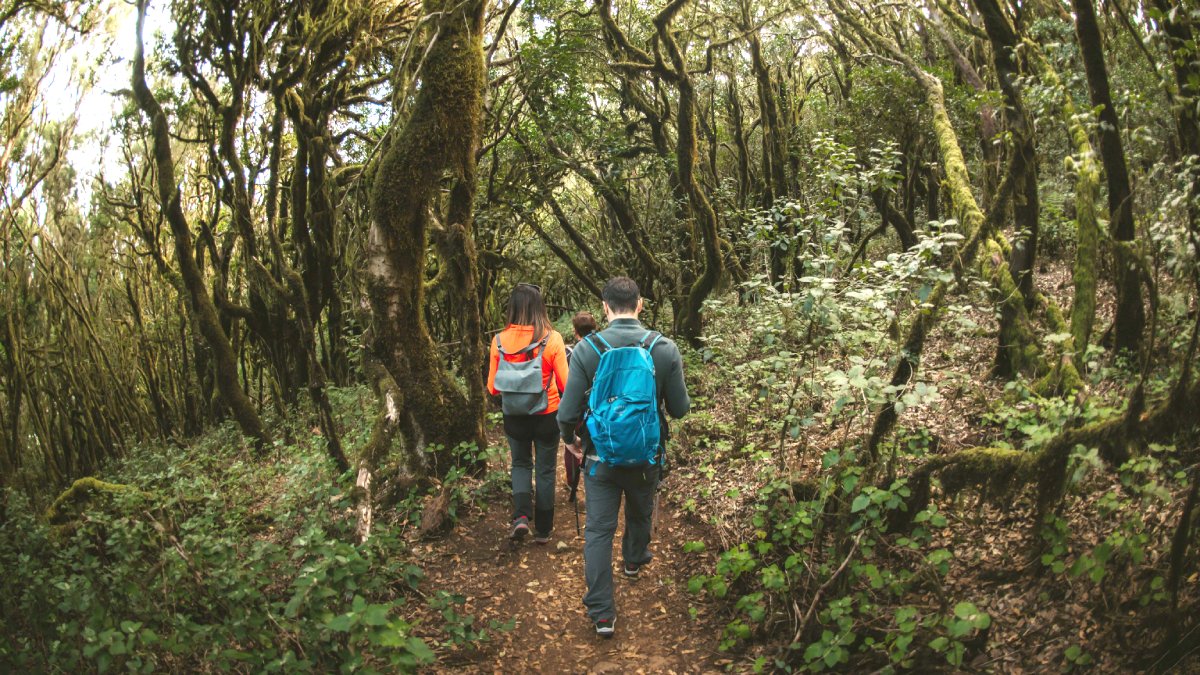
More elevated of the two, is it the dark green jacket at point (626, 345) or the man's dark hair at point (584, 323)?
the man's dark hair at point (584, 323)

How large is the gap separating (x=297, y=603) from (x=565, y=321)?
1962 centimetres

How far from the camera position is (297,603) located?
11.5ft

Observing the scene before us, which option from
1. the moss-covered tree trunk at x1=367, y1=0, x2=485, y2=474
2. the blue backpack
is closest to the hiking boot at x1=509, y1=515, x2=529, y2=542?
the moss-covered tree trunk at x1=367, y1=0, x2=485, y2=474

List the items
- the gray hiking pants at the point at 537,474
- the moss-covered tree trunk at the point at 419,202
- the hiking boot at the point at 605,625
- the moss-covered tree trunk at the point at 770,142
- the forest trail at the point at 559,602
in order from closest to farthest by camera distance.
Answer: the forest trail at the point at 559,602 → the hiking boot at the point at 605,625 → the gray hiking pants at the point at 537,474 → the moss-covered tree trunk at the point at 419,202 → the moss-covered tree trunk at the point at 770,142

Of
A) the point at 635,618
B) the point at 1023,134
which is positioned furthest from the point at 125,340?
the point at 1023,134

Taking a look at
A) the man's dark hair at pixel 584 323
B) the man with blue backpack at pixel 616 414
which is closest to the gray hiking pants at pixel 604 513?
the man with blue backpack at pixel 616 414

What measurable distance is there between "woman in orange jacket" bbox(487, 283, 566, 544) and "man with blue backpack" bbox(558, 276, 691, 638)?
999mm

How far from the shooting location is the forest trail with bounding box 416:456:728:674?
459 cm

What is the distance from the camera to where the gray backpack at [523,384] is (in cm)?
582

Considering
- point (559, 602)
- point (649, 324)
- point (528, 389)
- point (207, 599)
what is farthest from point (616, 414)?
point (649, 324)

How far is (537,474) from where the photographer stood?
6090 millimetres

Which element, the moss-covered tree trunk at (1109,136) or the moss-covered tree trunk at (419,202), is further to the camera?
the moss-covered tree trunk at (419,202)

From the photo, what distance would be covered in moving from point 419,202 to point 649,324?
878cm

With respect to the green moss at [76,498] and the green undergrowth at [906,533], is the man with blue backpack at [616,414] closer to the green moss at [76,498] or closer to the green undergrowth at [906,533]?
the green undergrowth at [906,533]
